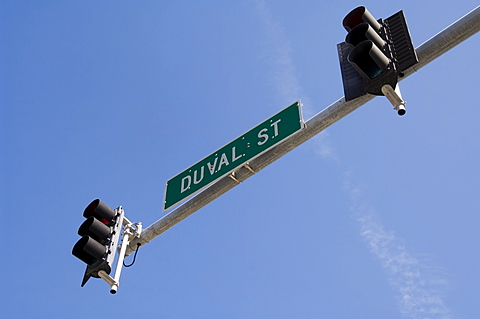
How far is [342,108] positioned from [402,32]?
1060mm

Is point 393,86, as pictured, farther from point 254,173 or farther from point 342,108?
point 254,173

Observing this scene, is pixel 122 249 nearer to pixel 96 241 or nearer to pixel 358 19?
pixel 96 241

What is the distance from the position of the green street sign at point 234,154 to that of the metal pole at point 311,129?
0.37ft

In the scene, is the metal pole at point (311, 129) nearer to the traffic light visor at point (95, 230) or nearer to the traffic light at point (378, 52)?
the traffic light at point (378, 52)

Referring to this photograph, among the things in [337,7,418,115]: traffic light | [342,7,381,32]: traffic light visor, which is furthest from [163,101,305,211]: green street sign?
[342,7,381,32]: traffic light visor

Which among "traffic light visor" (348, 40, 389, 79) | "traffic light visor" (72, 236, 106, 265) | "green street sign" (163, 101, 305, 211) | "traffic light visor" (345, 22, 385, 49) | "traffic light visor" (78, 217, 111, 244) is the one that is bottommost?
"traffic light visor" (72, 236, 106, 265)

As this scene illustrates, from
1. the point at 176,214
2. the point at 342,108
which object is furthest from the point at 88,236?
the point at 342,108

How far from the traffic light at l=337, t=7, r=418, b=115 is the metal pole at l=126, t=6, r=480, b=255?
0.58 ft

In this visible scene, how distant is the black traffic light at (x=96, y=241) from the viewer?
7654 mm

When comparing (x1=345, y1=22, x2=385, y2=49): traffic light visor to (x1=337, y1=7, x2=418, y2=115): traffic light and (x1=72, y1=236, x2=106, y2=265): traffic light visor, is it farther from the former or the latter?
(x1=72, y1=236, x2=106, y2=265): traffic light visor

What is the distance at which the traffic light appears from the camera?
5945 millimetres

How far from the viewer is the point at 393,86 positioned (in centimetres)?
607

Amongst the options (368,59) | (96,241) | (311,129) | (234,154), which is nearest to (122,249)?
(96,241)

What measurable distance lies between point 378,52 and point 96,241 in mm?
4198
